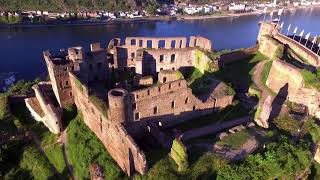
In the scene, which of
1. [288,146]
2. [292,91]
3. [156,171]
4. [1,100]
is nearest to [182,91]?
[156,171]

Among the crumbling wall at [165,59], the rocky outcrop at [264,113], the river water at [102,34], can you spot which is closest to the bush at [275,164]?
the rocky outcrop at [264,113]

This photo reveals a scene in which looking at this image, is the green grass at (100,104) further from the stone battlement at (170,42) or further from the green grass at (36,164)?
the stone battlement at (170,42)

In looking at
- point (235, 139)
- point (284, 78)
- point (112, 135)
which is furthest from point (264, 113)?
point (112, 135)

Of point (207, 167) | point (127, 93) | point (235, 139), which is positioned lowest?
point (207, 167)

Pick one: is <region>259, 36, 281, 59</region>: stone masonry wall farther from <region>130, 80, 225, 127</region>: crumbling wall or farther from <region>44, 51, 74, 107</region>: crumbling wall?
<region>44, 51, 74, 107</region>: crumbling wall

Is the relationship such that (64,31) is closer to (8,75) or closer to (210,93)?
(8,75)

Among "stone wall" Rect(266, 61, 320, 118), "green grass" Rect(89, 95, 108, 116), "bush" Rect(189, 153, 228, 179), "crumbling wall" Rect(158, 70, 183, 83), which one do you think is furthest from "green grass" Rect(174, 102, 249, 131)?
"green grass" Rect(89, 95, 108, 116)

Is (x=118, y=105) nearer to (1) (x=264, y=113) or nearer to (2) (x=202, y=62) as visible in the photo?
(1) (x=264, y=113)
